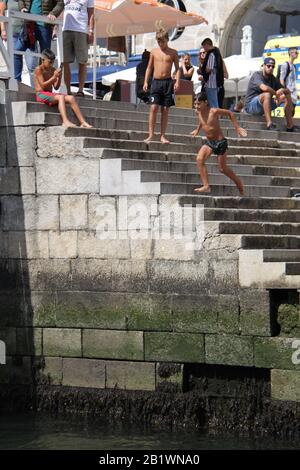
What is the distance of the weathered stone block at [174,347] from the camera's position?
1399cm

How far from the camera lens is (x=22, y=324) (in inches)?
603

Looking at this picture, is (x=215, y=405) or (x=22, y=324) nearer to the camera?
(x=215, y=405)

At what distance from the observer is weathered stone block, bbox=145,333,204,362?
45.9 feet

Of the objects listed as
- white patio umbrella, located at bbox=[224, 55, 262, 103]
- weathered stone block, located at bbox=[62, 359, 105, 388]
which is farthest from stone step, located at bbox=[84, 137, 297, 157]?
A: white patio umbrella, located at bbox=[224, 55, 262, 103]

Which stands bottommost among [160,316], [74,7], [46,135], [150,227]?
[160,316]

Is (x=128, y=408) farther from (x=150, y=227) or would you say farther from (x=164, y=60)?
(x=164, y=60)

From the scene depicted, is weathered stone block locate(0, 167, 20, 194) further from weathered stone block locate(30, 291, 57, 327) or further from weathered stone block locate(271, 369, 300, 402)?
weathered stone block locate(271, 369, 300, 402)

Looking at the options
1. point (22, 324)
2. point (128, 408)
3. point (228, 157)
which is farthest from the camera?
point (228, 157)

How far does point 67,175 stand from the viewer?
14992 mm

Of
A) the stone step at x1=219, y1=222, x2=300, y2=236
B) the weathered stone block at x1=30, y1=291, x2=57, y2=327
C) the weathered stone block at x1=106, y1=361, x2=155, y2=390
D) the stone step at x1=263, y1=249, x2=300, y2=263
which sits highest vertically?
the stone step at x1=219, y1=222, x2=300, y2=236

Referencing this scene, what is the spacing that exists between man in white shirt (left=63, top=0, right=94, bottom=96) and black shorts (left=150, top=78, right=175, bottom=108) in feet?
4.06

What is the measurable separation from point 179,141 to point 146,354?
337 cm

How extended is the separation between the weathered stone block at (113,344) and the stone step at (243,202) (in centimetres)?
159

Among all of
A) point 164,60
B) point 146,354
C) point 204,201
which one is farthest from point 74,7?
point 146,354
